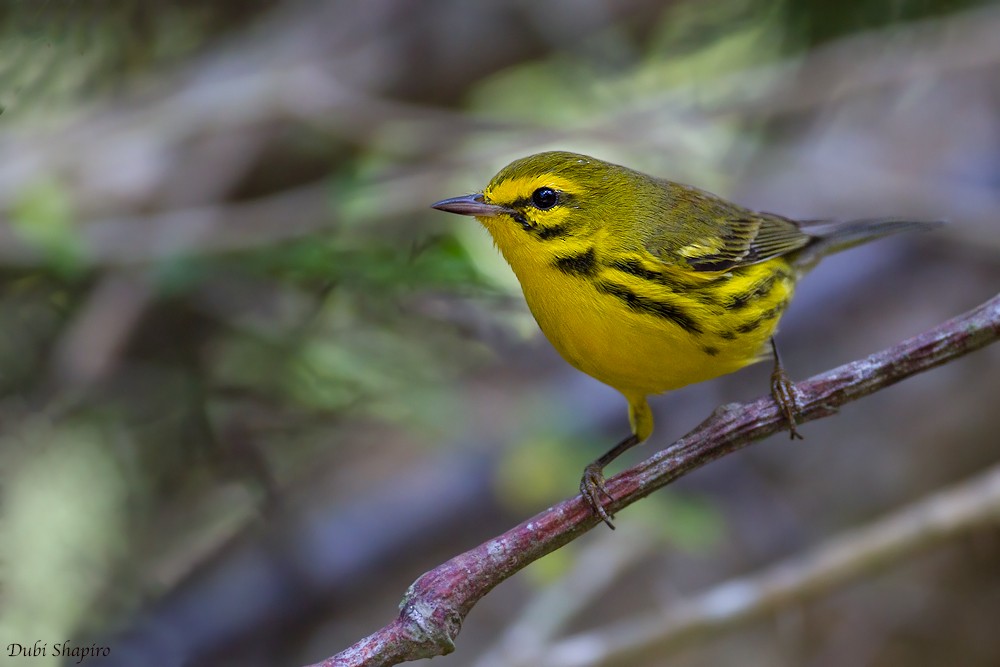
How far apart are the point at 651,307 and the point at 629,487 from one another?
0.78 meters

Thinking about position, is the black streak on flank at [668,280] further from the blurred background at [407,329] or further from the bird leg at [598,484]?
the blurred background at [407,329]

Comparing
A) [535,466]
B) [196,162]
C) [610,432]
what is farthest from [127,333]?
[610,432]

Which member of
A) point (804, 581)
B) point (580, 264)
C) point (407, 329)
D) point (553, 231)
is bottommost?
point (804, 581)

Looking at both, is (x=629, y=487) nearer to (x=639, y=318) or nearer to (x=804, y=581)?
(x=639, y=318)

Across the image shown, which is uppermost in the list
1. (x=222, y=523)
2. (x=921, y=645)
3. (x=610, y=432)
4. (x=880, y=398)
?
(x=222, y=523)

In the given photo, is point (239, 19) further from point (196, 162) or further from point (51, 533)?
point (51, 533)

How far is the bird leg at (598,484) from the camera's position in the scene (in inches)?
98.1

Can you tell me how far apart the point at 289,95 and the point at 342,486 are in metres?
2.08

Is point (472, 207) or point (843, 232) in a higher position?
point (472, 207)

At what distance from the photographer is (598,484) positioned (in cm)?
284

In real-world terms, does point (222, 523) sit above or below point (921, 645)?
above

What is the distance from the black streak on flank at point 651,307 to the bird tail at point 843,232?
1012 mm

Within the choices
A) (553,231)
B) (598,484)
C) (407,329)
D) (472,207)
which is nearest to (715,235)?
(553,231)

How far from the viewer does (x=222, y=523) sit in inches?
189
